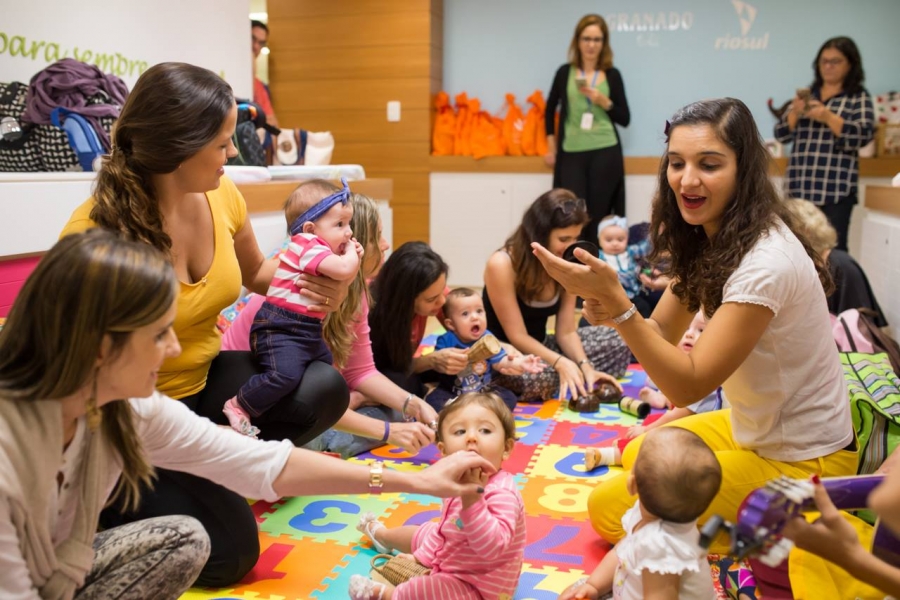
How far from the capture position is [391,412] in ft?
9.79

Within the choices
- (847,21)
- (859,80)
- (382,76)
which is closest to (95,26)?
(382,76)

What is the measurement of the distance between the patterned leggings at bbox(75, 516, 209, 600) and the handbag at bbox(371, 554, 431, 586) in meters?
0.52

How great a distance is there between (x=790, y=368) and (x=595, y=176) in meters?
4.22

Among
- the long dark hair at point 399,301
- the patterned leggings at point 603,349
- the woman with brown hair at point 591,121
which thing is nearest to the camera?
the long dark hair at point 399,301

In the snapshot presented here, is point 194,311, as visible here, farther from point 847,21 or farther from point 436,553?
point 847,21

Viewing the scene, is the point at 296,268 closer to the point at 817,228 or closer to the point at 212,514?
the point at 212,514

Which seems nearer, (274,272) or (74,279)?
(74,279)

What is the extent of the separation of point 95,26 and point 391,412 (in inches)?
92.5

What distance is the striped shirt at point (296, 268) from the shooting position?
7.37 feet

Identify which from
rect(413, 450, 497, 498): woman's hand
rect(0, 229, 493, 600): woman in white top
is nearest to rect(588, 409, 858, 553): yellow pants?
rect(413, 450, 497, 498): woman's hand

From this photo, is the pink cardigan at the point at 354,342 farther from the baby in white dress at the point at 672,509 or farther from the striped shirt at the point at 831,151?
the striped shirt at the point at 831,151

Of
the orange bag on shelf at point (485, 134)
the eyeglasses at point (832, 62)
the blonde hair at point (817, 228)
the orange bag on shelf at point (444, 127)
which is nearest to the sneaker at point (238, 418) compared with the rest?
the blonde hair at point (817, 228)

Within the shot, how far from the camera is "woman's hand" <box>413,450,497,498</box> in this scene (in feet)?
4.64

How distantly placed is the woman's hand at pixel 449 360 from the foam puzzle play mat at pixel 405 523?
1.15ft
